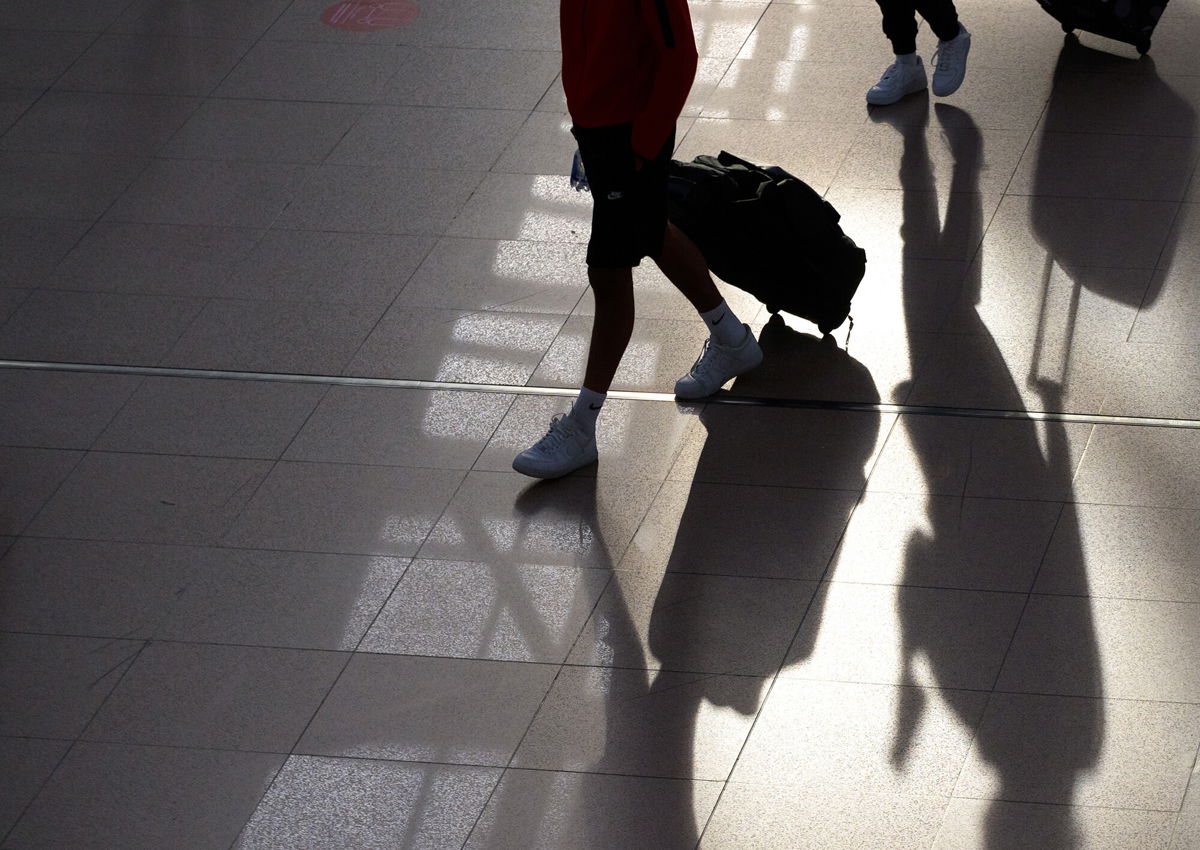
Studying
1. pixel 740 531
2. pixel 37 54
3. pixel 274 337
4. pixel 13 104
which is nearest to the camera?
pixel 740 531

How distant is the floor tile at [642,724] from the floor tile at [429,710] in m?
0.06

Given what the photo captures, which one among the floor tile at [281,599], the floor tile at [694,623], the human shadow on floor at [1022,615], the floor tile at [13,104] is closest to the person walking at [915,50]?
the human shadow on floor at [1022,615]

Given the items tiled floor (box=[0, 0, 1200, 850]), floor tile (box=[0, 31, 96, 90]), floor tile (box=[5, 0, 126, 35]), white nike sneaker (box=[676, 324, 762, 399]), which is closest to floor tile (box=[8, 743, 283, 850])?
tiled floor (box=[0, 0, 1200, 850])

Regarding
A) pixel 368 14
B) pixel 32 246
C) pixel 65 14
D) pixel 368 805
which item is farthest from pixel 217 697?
pixel 65 14

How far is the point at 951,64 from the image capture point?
565cm

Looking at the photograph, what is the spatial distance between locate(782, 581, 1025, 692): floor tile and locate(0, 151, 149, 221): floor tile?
3.29 meters

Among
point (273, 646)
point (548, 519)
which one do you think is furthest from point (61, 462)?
point (548, 519)

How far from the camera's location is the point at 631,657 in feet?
11.6

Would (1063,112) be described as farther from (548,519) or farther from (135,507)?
(135,507)

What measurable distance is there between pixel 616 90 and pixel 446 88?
2.63m

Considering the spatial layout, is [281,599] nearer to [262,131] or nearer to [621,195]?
[621,195]

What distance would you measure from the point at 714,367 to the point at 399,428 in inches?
35.9

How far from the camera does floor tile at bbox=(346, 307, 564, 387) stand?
15.0 ft

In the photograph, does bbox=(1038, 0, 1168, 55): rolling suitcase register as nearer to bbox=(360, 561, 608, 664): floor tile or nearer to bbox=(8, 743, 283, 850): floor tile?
bbox=(360, 561, 608, 664): floor tile
